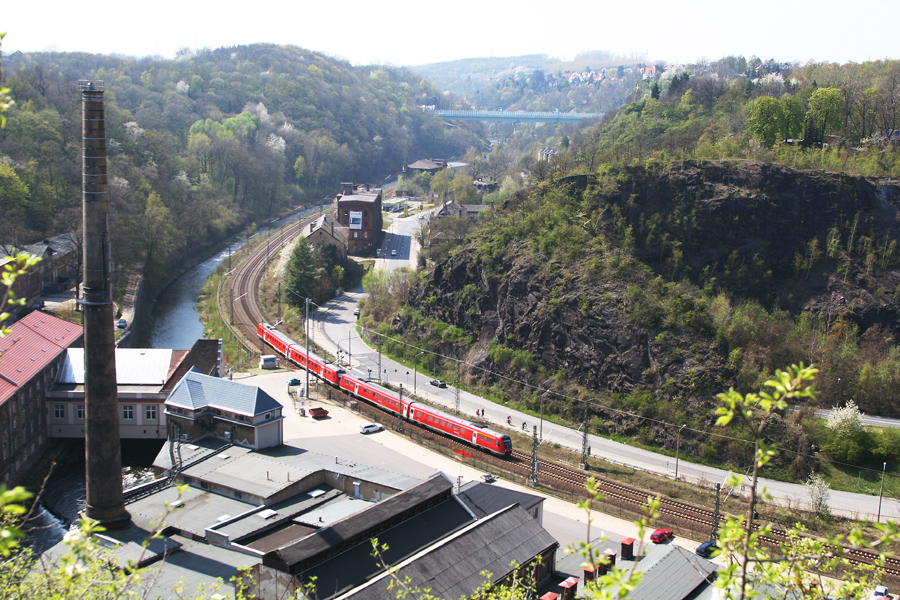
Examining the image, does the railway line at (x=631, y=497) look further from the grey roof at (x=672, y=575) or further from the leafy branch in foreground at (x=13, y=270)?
the leafy branch in foreground at (x=13, y=270)

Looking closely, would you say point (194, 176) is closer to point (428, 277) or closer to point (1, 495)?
point (428, 277)

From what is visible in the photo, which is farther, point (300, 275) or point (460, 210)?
point (460, 210)

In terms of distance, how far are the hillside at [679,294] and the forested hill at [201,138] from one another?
34.2 meters

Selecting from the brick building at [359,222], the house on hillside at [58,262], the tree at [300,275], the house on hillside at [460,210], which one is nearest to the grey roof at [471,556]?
the tree at [300,275]

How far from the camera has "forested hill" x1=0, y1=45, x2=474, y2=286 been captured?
64938mm

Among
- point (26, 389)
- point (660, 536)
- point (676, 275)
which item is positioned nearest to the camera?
point (660, 536)

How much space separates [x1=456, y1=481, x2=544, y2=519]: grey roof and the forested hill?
4349 centimetres

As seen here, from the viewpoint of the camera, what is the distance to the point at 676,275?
4578cm

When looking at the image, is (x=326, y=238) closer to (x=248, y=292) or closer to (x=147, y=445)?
(x=248, y=292)

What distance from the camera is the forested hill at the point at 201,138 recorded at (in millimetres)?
64938

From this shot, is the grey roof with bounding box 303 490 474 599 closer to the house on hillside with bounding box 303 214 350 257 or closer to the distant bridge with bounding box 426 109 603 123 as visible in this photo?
the house on hillside with bounding box 303 214 350 257

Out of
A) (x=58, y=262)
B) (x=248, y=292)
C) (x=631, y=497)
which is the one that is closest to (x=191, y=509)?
(x=631, y=497)

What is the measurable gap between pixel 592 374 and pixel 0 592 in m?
34.9

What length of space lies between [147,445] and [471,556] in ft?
70.7
